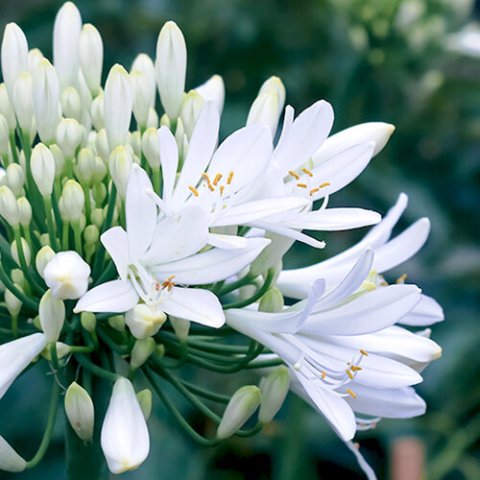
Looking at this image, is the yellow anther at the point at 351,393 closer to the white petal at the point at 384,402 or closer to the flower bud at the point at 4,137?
the white petal at the point at 384,402

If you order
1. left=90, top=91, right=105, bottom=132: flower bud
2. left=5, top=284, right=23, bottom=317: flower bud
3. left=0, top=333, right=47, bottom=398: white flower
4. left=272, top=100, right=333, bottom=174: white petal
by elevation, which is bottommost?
left=0, top=333, right=47, bottom=398: white flower

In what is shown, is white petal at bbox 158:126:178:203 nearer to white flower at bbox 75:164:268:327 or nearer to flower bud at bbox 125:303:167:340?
white flower at bbox 75:164:268:327

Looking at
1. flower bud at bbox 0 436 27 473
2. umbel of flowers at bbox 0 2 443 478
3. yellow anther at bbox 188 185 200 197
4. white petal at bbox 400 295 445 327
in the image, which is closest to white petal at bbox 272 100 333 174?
umbel of flowers at bbox 0 2 443 478

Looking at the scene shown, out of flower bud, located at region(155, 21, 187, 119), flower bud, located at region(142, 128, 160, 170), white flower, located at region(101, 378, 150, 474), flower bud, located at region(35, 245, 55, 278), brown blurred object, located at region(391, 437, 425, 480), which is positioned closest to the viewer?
white flower, located at region(101, 378, 150, 474)

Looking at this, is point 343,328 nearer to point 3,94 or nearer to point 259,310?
point 259,310

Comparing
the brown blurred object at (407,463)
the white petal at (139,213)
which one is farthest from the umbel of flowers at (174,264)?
the brown blurred object at (407,463)

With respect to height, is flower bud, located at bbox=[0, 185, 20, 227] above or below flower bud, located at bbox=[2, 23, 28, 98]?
below

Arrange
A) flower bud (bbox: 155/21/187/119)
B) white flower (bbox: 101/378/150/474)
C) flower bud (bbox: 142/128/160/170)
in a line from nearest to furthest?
white flower (bbox: 101/378/150/474) → flower bud (bbox: 142/128/160/170) → flower bud (bbox: 155/21/187/119)
